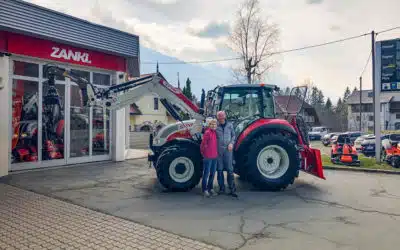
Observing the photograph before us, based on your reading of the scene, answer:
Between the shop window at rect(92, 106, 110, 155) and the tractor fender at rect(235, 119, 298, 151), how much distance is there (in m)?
6.41

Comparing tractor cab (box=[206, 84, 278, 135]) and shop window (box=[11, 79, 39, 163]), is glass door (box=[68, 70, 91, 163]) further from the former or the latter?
tractor cab (box=[206, 84, 278, 135])

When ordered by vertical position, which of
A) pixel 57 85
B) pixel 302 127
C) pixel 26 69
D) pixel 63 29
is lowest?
pixel 302 127

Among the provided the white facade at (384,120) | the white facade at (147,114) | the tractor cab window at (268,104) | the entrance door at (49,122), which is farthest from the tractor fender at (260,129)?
the white facade at (384,120)

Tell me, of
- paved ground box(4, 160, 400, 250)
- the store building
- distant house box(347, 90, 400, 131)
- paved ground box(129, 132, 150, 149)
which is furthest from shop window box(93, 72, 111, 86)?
distant house box(347, 90, 400, 131)

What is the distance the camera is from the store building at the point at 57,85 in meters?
9.23

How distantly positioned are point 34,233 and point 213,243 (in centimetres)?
261

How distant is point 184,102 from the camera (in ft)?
26.6

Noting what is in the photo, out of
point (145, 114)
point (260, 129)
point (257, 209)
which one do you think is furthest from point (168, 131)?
point (145, 114)

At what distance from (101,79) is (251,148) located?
7295 millimetres

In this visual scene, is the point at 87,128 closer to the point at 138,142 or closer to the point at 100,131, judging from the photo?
the point at 100,131

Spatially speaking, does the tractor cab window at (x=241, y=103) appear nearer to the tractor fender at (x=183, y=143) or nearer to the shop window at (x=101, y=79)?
the tractor fender at (x=183, y=143)

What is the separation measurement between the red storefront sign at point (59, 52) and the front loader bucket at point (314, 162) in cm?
781

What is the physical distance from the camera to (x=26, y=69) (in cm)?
1008

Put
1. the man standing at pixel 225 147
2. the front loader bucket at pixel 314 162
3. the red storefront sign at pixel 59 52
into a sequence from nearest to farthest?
1. the man standing at pixel 225 147
2. the front loader bucket at pixel 314 162
3. the red storefront sign at pixel 59 52
